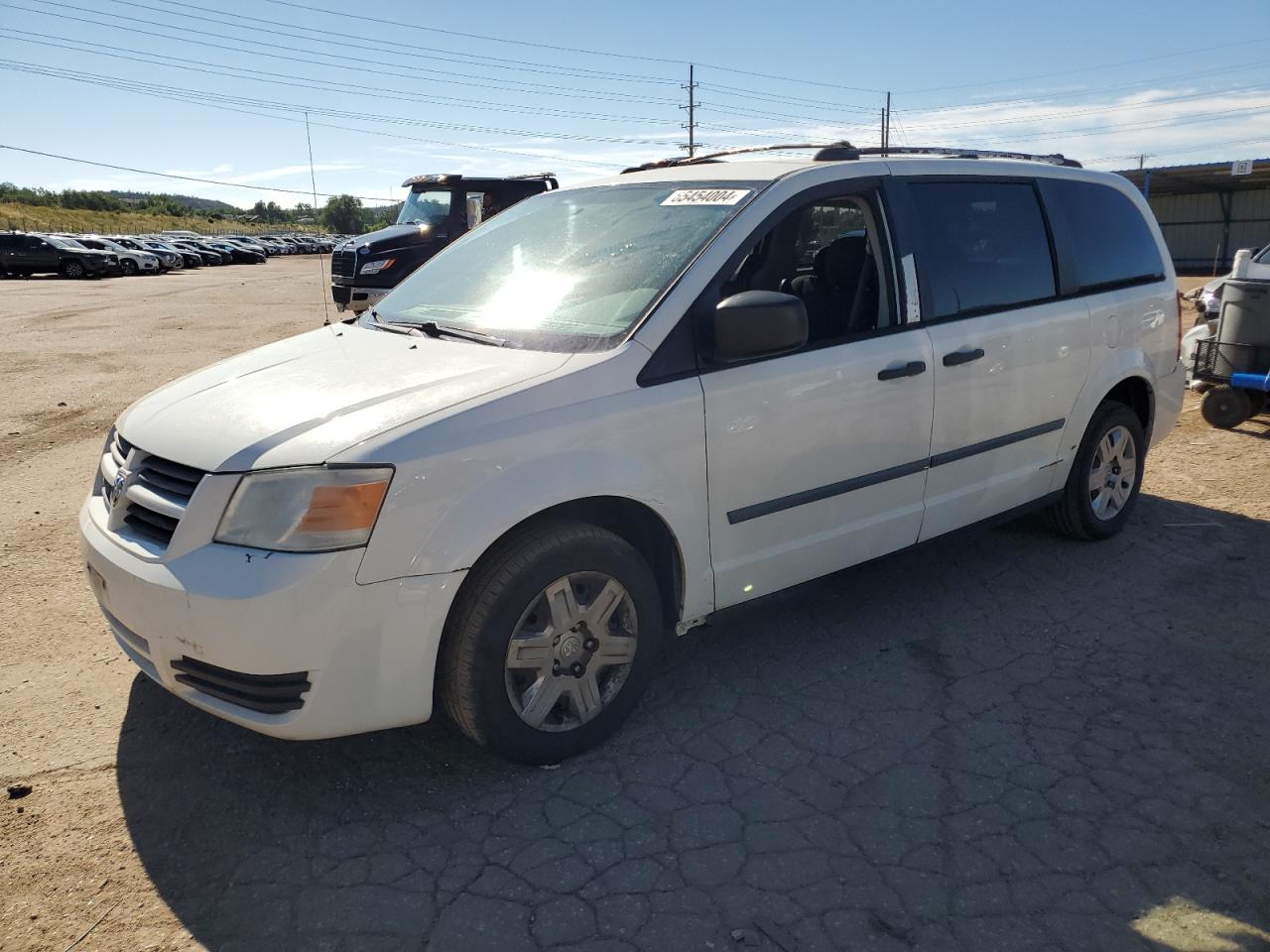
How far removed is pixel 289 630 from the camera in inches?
102

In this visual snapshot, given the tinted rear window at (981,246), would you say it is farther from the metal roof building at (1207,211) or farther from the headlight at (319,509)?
the metal roof building at (1207,211)

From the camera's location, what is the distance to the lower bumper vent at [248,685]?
2.66 meters

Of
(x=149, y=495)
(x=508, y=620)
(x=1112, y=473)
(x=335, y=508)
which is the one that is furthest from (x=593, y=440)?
(x=1112, y=473)

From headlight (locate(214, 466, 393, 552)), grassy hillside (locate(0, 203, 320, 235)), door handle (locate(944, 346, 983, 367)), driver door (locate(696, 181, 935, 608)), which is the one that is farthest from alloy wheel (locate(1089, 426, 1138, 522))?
grassy hillside (locate(0, 203, 320, 235))

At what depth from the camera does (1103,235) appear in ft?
15.8

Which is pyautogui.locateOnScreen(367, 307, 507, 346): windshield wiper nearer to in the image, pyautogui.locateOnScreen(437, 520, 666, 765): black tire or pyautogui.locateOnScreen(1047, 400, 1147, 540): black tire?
pyautogui.locateOnScreen(437, 520, 666, 765): black tire

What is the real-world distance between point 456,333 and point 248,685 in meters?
1.43

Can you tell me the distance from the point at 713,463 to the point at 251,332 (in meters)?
15.1

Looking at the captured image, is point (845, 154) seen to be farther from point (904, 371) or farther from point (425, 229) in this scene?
point (425, 229)

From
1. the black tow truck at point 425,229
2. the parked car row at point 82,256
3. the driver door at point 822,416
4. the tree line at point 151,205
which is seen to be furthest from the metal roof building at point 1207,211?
the tree line at point 151,205

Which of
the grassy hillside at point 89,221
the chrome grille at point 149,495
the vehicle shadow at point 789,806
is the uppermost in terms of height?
the grassy hillside at point 89,221

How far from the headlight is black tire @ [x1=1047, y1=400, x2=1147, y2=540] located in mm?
3620

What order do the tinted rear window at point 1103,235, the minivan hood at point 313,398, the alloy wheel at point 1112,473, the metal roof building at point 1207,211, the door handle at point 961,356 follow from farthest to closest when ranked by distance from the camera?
the metal roof building at point 1207,211, the alloy wheel at point 1112,473, the tinted rear window at point 1103,235, the door handle at point 961,356, the minivan hood at point 313,398

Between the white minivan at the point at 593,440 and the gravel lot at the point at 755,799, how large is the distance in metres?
0.35
